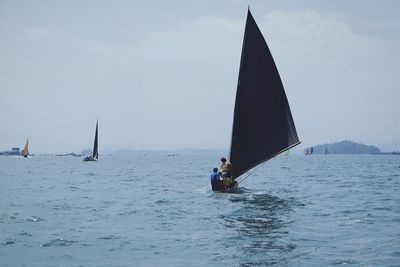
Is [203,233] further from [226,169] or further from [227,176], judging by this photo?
[227,176]

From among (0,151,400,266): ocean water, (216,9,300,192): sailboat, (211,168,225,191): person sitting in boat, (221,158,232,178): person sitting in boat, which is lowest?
(0,151,400,266): ocean water

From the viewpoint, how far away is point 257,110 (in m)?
30.4

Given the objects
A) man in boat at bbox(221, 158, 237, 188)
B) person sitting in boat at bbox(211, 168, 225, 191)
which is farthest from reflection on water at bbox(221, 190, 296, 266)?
person sitting in boat at bbox(211, 168, 225, 191)

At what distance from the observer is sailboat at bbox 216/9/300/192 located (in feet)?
98.3

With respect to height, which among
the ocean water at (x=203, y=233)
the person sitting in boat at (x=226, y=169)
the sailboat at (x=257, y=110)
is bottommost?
the ocean water at (x=203, y=233)

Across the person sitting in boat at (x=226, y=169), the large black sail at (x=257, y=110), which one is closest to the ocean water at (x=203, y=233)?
the person sitting in boat at (x=226, y=169)

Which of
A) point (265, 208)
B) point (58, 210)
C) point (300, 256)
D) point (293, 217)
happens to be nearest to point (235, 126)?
point (265, 208)

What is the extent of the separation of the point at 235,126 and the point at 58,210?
509 inches

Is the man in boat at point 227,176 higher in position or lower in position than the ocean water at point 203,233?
higher

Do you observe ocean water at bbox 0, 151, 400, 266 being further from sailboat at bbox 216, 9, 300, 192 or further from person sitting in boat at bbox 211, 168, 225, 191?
sailboat at bbox 216, 9, 300, 192

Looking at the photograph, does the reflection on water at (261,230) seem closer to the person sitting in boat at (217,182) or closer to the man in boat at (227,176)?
the man in boat at (227,176)

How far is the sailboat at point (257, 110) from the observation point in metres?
30.0

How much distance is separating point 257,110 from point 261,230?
1345 centimetres

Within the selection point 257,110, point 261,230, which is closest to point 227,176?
point 257,110
